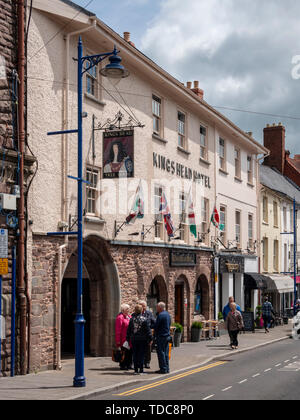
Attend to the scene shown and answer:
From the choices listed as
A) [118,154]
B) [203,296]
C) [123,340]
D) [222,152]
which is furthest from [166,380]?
[222,152]

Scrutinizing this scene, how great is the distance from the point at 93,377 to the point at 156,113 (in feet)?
39.1

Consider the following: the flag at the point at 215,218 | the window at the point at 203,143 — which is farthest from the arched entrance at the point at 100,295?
the window at the point at 203,143

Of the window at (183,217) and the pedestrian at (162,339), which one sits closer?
the pedestrian at (162,339)

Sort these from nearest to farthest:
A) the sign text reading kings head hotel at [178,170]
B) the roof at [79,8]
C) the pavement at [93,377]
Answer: the pavement at [93,377], the roof at [79,8], the sign text reading kings head hotel at [178,170]

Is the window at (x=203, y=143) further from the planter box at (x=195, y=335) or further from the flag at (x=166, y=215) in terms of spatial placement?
the planter box at (x=195, y=335)

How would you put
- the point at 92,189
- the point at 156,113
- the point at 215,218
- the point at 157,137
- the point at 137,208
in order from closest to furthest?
1. the point at 92,189
2. the point at 137,208
3. the point at 157,137
4. the point at 156,113
5. the point at 215,218

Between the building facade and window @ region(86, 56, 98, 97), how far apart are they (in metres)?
0.04

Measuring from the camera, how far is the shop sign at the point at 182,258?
80.8 feet

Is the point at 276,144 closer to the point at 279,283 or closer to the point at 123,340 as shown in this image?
the point at 279,283

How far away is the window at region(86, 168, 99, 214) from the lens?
19.1 metres

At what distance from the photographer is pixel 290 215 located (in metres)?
46.6

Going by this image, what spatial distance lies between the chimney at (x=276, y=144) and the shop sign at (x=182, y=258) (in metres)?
26.3

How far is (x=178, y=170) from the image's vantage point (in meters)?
25.6

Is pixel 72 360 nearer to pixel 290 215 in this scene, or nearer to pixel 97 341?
pixel 97 341
